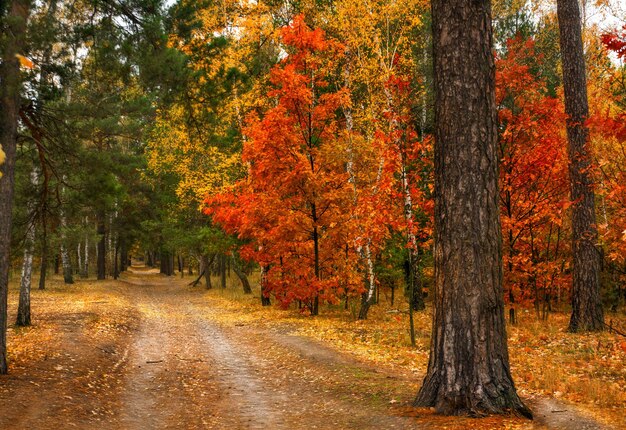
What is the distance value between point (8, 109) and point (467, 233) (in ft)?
25.2

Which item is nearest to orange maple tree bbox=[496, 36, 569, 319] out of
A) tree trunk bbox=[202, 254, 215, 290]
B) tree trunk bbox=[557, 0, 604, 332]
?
tree trunk bbox=[557, 0, 604, 332]

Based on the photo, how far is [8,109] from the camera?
8547 mm

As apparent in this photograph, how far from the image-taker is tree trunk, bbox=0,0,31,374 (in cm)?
788

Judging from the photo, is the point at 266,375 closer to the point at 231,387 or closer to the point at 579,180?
the point at 231,387

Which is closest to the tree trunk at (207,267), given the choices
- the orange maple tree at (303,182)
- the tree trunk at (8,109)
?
the orange maple tree at (303,182)

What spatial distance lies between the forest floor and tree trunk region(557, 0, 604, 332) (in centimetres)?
100

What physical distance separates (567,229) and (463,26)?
16451 millimetres

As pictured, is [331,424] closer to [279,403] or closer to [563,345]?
[279,403]

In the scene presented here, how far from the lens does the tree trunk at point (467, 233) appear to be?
224 inches

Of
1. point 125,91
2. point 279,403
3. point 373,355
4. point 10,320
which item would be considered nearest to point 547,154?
point 373,355

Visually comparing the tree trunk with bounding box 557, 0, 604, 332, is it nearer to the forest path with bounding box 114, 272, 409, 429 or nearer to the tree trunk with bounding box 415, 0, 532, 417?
the forest path with bounding box 114, 272, 409, 429

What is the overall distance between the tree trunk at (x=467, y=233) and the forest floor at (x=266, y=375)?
1.34ft

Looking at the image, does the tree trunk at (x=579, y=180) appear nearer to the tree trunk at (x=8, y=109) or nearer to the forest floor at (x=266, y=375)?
the forest floor at (x=266, y=375)

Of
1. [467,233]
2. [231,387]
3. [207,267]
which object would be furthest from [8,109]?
[207,267]
